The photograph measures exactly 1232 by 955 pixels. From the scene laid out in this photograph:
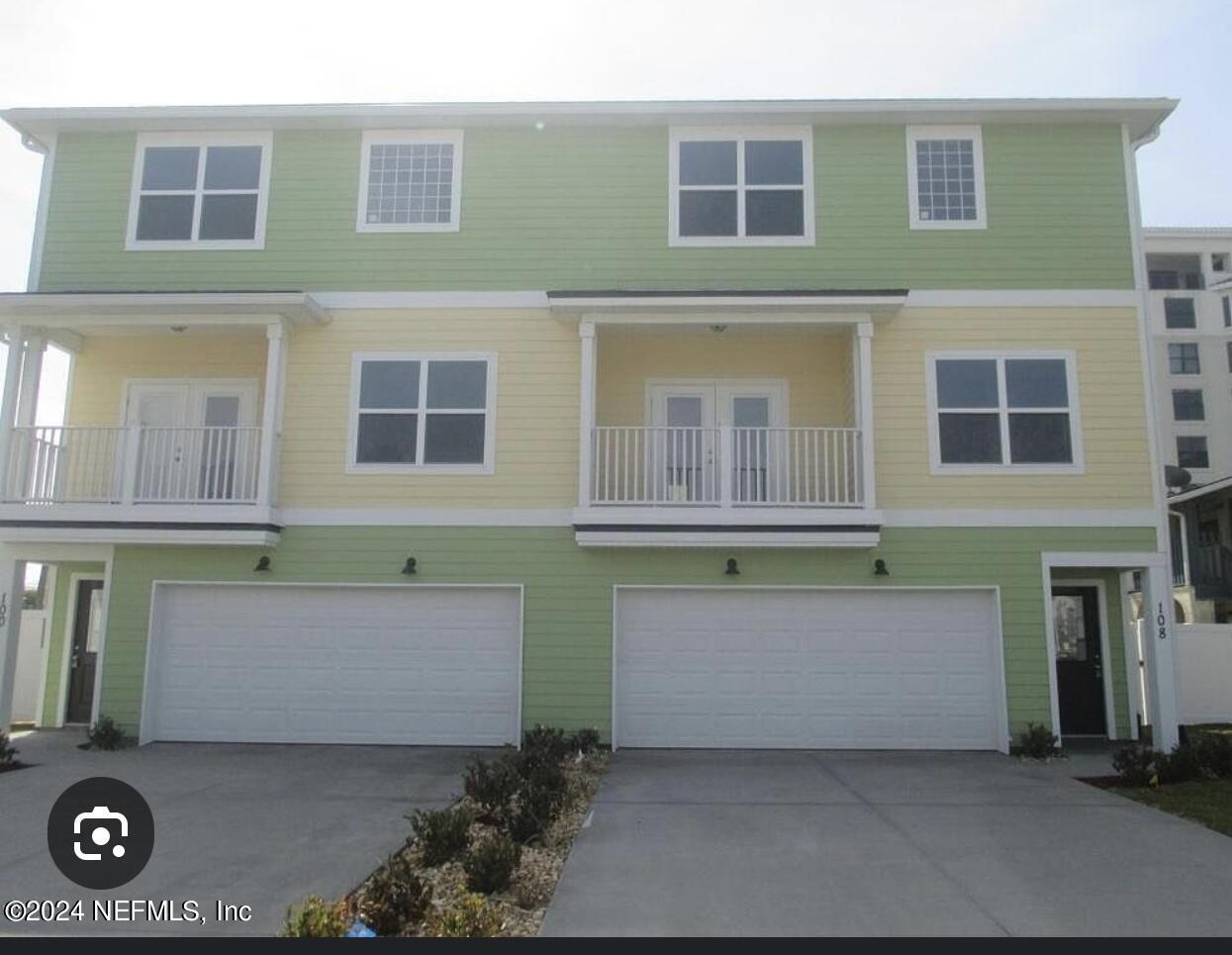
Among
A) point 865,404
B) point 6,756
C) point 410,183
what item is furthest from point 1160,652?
point 6,756

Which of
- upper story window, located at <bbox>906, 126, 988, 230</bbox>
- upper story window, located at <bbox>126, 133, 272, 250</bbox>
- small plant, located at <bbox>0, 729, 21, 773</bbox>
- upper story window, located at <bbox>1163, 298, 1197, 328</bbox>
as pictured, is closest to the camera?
small plant, located at <bbox>0, 729, 21, 773</bbox>

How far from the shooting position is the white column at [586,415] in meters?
11.8

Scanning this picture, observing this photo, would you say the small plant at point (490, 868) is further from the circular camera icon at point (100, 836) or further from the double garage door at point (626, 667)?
the double garage door at point (626, 667)

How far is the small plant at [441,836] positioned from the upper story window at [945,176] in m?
9.84

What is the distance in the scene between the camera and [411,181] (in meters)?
13.0

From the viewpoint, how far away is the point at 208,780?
31.5ft

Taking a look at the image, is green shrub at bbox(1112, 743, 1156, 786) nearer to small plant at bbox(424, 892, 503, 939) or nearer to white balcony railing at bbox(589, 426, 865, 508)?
white balcony railing at bbox(589, 426, 865, 508)

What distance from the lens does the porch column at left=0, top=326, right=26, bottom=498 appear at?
1193 centimetres

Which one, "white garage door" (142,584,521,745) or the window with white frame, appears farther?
the window with white frame

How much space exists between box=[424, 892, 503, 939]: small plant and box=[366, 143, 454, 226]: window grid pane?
976 centimetres

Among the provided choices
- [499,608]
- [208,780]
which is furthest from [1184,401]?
[208,780]

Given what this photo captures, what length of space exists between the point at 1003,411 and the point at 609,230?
573 cm

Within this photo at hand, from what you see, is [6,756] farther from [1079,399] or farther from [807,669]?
[1079,399]

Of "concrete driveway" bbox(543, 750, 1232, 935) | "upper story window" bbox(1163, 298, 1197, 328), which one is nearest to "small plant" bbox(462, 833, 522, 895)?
"concrete driveway" bbox(543, 750, 1232, 935)
